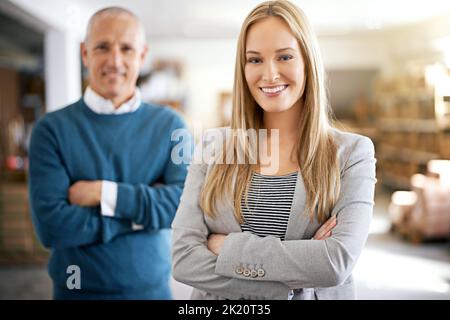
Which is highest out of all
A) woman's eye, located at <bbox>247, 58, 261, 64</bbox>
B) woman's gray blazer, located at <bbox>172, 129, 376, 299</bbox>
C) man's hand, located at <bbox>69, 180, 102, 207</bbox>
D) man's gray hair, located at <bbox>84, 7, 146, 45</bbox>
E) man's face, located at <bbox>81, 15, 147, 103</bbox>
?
man's gray hair, located at <bbox>84, 7, 146, 45</bbox>

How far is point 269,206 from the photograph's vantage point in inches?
33.6

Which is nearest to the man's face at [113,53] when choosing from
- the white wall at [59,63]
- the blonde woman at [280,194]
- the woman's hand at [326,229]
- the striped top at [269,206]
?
the blonde woman at [280,194]

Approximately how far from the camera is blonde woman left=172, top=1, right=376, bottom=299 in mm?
804

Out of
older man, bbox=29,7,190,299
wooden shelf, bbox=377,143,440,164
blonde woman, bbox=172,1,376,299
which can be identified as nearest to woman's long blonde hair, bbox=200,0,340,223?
blonde woman, bbox=172,1,376,299

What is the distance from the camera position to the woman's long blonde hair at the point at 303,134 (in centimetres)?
82

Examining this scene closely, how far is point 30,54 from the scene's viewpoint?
6.32 meters

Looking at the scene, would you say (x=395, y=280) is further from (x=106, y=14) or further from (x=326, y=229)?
(x=106, y=14)

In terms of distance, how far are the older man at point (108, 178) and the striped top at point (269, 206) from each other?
0.27m

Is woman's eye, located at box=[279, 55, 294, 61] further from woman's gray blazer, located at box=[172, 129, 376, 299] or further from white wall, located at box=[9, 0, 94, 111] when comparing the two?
white wall, located at box=[9, 0, 94, 111]

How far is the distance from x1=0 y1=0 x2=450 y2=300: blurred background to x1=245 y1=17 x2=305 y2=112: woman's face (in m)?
0.27

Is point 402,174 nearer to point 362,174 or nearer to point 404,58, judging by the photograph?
point 404,58

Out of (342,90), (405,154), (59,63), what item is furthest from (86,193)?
(342,90)

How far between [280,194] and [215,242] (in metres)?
0.14
